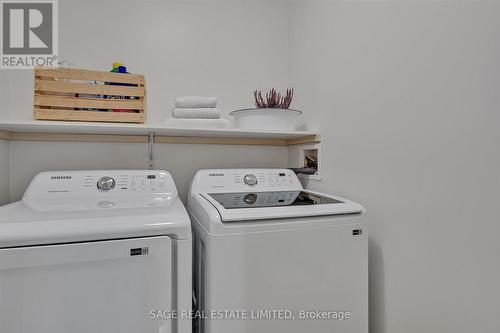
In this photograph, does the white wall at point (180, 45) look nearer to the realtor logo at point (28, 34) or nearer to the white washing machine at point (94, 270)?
the realtor logo at point (28, 34)

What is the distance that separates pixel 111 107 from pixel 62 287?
0.76 m

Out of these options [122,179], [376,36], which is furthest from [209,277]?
[376,36]

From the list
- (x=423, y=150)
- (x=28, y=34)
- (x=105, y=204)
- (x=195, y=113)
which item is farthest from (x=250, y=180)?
(x=28, y=34)

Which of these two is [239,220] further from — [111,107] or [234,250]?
[111,107]

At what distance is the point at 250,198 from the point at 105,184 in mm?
677

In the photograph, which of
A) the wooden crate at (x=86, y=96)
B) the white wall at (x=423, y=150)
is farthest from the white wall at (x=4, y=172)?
the white wall at (x=423, y=150)

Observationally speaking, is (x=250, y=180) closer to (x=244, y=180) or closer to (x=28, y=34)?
(x=244, y=180)

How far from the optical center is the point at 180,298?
91cm

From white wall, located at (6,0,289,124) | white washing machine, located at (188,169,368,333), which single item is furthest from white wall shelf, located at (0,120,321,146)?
white washing machine, located at (188,169,368,333)

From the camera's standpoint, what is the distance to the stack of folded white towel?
1.40 m

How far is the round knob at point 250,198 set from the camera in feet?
4.32

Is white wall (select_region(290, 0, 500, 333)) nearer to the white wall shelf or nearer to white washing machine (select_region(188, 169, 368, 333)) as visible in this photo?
white washing machine (select_region(188, 169, 368, 333))

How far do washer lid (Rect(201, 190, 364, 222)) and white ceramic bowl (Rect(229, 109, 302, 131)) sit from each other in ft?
1.15

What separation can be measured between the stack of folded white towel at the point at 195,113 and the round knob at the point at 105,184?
39cm
